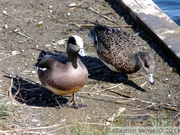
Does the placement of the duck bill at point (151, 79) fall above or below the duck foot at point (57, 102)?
above

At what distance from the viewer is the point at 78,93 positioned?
6293 millimetres

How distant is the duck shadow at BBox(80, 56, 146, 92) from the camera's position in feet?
21.6

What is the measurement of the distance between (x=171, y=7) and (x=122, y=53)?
13.2ft

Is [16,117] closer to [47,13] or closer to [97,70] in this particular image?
[97,70]

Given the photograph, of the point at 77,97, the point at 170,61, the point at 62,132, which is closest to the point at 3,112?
the point at 62,132

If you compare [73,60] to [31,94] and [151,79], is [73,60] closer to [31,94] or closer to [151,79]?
[31,94]

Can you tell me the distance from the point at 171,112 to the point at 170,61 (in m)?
1.14

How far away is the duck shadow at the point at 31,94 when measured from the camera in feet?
19.9

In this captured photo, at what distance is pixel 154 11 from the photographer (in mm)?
7891

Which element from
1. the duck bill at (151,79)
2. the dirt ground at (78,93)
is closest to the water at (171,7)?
the dirt ground at (78,93)

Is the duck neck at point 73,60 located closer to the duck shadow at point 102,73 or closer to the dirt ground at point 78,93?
the dirt ground at point 78,93

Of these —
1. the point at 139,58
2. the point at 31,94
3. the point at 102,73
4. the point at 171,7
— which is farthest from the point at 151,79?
the point at 171,7

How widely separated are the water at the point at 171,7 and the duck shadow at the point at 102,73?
3171 millimetres

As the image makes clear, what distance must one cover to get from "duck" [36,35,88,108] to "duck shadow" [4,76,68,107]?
10.7 inches
